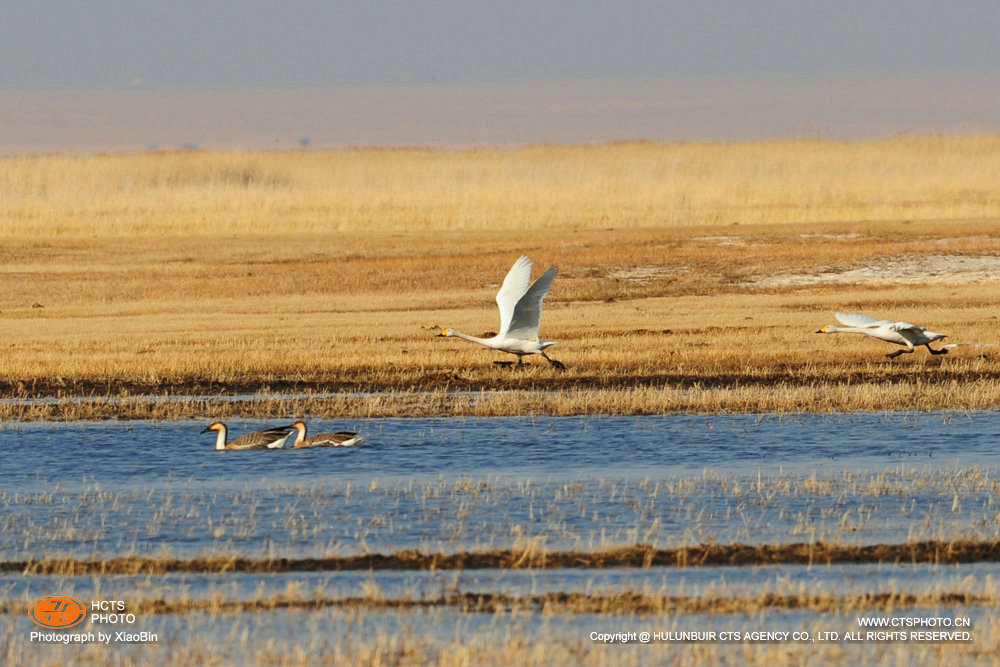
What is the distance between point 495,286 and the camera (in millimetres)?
32531

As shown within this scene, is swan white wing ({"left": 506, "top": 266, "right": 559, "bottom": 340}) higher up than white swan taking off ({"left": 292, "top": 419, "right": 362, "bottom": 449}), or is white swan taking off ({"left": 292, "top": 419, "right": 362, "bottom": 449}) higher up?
swan white wing ({"left": 506, "top": 266, "right": 559, "bottom": 340})

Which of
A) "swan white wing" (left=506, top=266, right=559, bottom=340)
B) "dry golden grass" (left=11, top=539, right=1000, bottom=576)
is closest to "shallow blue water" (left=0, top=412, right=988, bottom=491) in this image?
"swan white wing" (left=506, top=266, right=559, bottom=340)

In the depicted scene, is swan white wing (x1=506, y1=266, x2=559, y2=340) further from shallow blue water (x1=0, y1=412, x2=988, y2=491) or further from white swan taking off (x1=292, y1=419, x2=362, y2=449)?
white swan taking off (x1=292, y1=419, x2=362, y2=449)

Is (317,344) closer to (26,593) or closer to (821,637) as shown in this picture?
(26,593)

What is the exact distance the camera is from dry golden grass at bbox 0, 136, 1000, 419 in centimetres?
1811

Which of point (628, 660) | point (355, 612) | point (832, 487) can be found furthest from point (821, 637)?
point (832, 487)

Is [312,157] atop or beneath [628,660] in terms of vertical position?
atop

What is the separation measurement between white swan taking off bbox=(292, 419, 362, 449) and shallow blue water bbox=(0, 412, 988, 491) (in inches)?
3.7

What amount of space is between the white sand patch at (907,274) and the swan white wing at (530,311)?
1505 centimetres

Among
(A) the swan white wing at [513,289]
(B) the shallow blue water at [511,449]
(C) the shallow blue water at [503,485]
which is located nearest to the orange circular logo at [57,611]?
(C) the shallow blue water at [503,485]

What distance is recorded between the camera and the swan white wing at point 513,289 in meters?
17.3

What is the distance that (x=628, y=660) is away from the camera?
7.49m

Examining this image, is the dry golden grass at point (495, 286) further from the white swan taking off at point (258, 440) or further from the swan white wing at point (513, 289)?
the white swan taking off at point (258, 440)

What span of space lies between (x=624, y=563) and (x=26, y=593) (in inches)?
140
